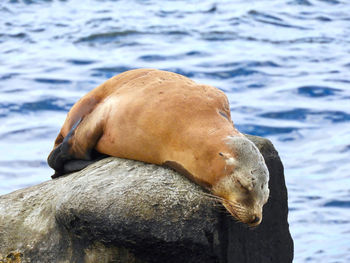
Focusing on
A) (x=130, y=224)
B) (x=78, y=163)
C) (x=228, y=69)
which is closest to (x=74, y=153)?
(x=78, y=163)

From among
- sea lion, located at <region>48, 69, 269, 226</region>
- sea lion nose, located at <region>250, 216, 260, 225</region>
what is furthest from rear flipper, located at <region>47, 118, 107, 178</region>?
sea lion nose, located at <region>250, 216, 260, 225</region>

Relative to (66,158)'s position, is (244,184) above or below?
above

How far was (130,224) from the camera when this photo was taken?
457 cm

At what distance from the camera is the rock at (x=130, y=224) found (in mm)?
4594

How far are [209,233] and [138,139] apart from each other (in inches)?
34.9

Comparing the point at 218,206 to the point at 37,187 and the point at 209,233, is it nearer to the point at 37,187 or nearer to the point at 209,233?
the point at 209,233

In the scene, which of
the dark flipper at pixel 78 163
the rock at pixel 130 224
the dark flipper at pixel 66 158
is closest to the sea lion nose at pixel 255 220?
the rock at pixel 130 224

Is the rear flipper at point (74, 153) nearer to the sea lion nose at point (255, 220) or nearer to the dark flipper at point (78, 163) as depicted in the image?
the dark flipper at point (78, 163)

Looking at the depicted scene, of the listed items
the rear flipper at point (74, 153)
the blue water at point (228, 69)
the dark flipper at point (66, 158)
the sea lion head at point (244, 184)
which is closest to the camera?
the sea lion head at point (244, 184)

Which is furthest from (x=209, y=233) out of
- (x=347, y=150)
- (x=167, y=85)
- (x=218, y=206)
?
(x=347, y=150)

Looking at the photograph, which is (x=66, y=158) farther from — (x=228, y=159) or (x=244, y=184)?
(x=244, y=184)

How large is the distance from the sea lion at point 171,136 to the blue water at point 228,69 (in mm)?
3515

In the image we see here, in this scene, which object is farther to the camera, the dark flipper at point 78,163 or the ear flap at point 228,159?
the dark flipper at point 78,163

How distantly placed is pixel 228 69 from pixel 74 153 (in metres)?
8.82
